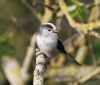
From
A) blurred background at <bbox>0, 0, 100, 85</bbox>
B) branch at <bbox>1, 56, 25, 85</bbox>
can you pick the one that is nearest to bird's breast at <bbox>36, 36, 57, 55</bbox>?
blurred background at <bbox>0, 0, 100, 85</bbox>

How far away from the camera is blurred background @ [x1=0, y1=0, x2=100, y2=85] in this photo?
3635 mm

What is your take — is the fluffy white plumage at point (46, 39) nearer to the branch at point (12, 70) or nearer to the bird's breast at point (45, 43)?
the bird's breast at point (45, 43)

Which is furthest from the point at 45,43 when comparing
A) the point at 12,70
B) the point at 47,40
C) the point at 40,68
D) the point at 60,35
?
the point at 12,70

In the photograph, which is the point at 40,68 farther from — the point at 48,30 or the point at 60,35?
the point at 60,35

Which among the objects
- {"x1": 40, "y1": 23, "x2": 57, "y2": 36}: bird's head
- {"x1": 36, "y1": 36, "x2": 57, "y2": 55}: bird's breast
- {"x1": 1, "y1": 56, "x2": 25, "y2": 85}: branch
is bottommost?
{"x1": 1, "y1": 56, "x2": 25, "y2": 85}: branch

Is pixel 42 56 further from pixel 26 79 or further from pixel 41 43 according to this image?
pixel 26 79

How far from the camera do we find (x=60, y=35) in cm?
407

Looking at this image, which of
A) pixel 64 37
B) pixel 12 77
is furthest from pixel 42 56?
pixel 12 77

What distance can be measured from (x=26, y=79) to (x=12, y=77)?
155 millimetres

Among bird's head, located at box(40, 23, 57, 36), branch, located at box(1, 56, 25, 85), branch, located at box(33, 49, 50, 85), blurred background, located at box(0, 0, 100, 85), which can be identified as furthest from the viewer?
branch, located at box(1, 56, 25, 85)

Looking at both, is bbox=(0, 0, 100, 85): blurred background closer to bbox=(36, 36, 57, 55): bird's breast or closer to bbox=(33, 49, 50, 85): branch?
bbox=(36, 36, 57, 55): bird's breast

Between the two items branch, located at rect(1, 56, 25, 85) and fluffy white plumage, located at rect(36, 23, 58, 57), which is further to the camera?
branch, located at rect(1, 56, 25, 85)

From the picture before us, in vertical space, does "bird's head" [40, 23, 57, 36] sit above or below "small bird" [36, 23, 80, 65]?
above

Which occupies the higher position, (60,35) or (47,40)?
(47,40)
